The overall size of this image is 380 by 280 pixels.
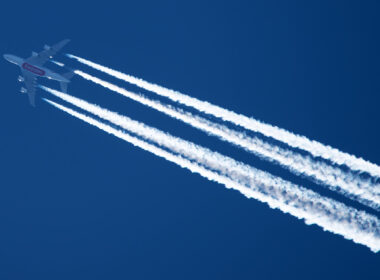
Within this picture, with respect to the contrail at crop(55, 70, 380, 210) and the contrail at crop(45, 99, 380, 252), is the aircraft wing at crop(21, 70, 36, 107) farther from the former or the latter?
the contrail at crop(45, 99, 380, 252)

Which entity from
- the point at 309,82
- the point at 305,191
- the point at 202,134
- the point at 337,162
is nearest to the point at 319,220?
the point at 305,191

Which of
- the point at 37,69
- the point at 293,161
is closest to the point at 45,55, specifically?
the point at 37,69

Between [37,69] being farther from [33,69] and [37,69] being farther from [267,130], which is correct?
[267,130]

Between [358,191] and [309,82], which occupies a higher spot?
[309,82]

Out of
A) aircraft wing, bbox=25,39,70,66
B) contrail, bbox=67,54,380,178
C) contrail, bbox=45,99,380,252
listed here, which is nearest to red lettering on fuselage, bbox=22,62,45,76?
aircraft wing, bbox=25,39,70,66

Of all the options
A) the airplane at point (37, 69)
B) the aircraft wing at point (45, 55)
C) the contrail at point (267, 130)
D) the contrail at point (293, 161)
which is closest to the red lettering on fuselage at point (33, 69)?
the airplane at point (37, 69)

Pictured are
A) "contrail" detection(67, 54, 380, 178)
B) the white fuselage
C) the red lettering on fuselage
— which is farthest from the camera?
the red lettering on fuselage

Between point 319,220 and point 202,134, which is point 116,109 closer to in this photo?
point 202,134
